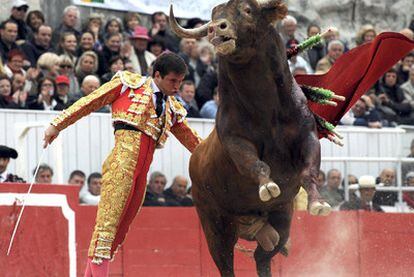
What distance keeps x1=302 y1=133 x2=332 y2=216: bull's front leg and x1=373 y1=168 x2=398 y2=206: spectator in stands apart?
432cm

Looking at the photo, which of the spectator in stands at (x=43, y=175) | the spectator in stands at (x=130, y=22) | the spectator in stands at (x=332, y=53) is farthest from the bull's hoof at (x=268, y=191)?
the spectator in stands at (x=332, y=53)

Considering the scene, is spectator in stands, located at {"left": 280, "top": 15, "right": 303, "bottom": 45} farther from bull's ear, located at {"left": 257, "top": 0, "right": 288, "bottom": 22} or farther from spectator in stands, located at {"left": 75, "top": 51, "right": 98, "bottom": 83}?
bull's ear, located at {"left": 257, "top": 0, "right": 288, "bottom": 22}

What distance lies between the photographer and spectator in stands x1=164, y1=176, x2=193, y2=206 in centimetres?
1206

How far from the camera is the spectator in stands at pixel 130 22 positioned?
1385cm

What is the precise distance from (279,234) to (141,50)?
4.75m

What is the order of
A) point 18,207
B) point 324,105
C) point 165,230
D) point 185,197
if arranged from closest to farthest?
point 324,105 → point 18,207 → point 165,230 → point 185,197

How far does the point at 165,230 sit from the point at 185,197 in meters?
0.96

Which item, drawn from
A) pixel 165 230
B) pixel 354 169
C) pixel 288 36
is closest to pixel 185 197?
pixel 165 230

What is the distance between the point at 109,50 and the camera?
13125 mm

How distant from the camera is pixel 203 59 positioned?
14.0 m

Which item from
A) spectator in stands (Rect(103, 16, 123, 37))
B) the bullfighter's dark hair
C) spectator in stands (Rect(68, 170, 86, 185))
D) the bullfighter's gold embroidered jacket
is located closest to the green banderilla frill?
the bullfighter's dark hair

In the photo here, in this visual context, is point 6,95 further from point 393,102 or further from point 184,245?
point 393,102

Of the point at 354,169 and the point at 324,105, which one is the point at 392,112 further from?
the point at 324,105

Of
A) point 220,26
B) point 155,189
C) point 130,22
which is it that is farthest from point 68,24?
point 220,26
